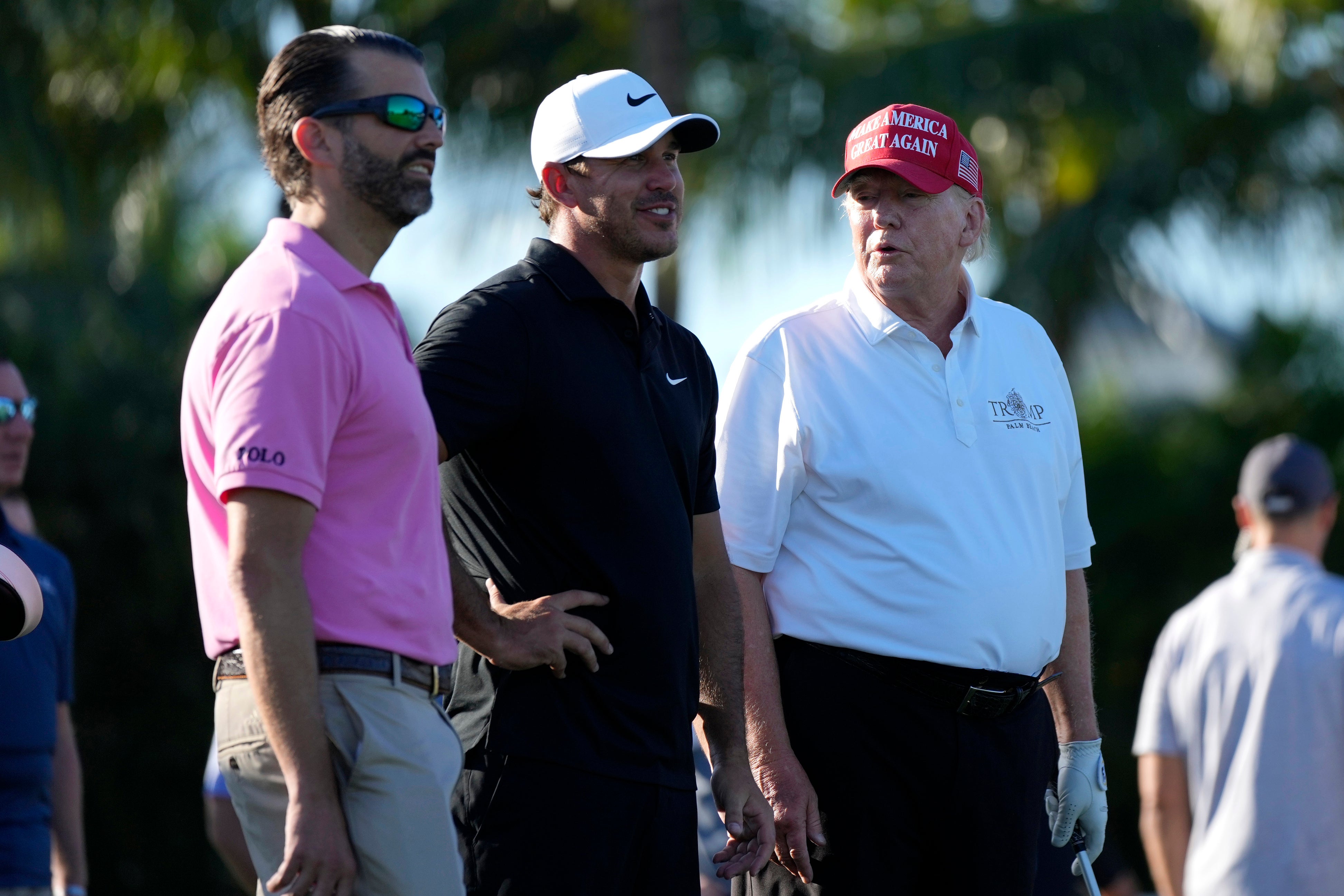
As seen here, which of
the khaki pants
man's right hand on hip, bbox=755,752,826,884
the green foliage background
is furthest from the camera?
the green foliage background

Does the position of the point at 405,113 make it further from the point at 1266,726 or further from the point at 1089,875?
Result: the point at 1266,726

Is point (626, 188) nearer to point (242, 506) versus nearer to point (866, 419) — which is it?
point (866, 419)

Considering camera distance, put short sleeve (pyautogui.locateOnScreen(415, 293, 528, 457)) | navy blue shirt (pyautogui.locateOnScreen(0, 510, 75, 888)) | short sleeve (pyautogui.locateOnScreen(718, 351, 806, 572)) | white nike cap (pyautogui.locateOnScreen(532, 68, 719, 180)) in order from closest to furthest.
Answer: short sleeve (pyautogui.locateOnScreen(415, 293, 528, 457))
white nike cap (pyautogui.locateOnScreen(532, 68, 719, 180))
short sleeve (pyautogui.locateOnScreen(718, 351, 806, 572))
navy blue shirt (pyautogui.locateOnScreen(0, 510, 75, 888))

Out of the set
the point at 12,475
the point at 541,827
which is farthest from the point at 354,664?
the point at 12,475

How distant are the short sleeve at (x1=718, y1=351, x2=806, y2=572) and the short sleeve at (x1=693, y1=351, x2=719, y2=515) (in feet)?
0.27

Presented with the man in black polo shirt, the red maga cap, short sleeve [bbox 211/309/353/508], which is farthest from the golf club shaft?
short sleeve [bbox 211/309/353/508]

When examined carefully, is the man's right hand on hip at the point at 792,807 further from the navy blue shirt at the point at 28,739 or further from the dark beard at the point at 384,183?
the navy blue shirt at the point at 28,739

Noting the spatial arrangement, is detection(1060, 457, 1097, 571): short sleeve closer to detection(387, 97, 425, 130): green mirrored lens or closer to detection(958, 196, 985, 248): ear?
detection(958, 196, 985, 248): ear

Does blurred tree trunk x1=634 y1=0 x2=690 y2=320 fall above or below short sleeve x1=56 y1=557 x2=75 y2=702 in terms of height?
above

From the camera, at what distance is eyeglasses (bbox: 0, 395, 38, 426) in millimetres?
4625

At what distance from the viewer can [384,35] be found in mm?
2566

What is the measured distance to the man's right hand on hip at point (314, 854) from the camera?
2150 millimetres

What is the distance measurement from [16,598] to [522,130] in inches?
390

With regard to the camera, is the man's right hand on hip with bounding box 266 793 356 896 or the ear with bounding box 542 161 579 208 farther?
the ear with bounding box 542 161 579 208
